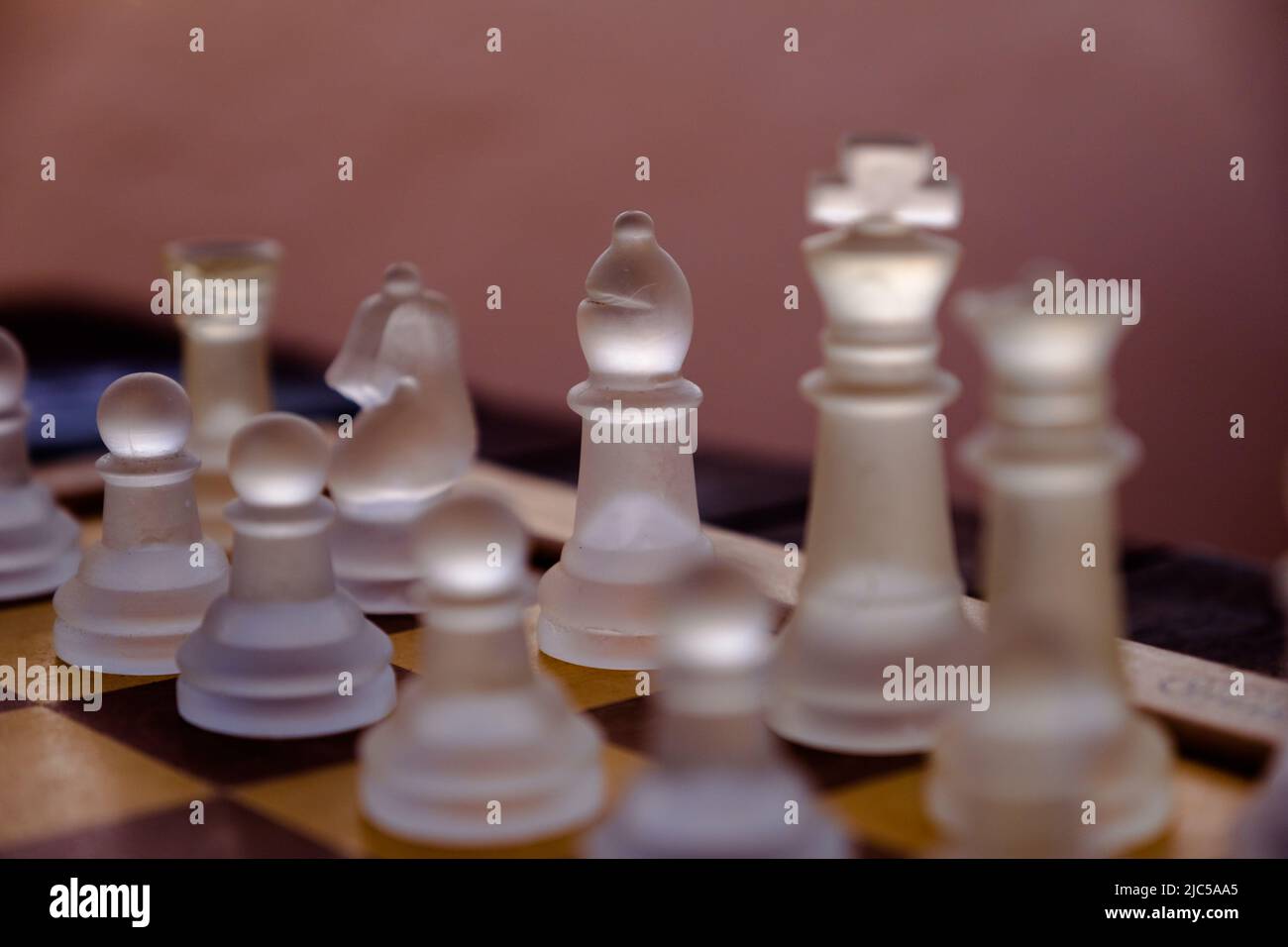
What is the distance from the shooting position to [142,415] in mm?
1688

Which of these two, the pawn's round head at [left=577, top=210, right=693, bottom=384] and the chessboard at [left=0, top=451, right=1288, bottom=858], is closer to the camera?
the chessboard at [left=0, top=451, right=1288, bottom=858]

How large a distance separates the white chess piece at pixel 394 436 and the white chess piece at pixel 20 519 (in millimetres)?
326

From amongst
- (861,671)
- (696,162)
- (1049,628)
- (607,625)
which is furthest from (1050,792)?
(696,162)

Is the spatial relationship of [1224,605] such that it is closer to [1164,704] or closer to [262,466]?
[1164,704]

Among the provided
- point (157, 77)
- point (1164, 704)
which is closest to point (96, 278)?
point (157, 77)

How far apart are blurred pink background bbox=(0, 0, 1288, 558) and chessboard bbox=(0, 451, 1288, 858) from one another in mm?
1649

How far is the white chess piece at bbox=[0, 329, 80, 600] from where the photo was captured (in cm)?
193

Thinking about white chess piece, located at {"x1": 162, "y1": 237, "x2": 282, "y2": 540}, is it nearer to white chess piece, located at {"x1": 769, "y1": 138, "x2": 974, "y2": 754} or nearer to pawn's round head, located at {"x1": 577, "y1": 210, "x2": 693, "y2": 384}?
pawn's round head, located at {"x1": 577, "y1": 210, "x2": 693, "y2": 384}

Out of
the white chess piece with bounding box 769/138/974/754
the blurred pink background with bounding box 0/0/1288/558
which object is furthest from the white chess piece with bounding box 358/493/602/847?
the blurred pink background with bounding box 0/0/1288/558

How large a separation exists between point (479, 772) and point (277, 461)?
0.35 meters

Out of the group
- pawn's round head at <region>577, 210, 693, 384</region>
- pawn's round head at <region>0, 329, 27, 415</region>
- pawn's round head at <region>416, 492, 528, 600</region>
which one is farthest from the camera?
pawn's round head at <region>0, 329, 27, 415</region>

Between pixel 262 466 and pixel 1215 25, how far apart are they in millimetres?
2681

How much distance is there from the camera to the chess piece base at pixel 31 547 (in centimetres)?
193
